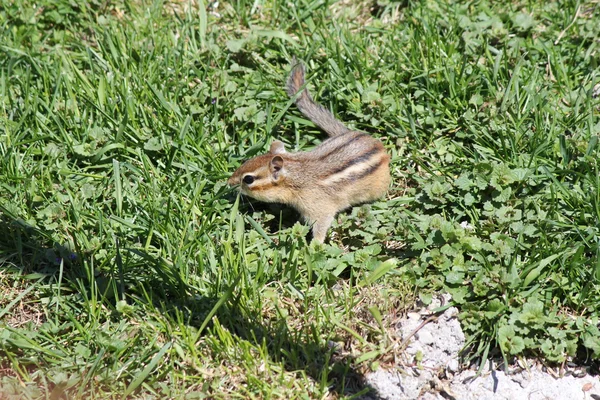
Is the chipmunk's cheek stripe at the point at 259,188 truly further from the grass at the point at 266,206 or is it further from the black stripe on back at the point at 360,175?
the black stripe on back at the point at 360,175

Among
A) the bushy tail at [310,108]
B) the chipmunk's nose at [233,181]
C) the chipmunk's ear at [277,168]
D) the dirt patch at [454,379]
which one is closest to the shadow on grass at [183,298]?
the dirt patch at [454,379]

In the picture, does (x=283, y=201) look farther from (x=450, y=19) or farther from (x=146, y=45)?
(x=450, y=19)

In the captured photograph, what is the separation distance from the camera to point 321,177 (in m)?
5.20

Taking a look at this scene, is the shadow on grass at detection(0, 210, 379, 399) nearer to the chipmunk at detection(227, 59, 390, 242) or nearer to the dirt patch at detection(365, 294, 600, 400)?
the dirt patch at detection(365, 294, 600, 400)

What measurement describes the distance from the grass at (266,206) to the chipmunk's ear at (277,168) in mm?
300

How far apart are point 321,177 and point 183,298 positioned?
1.32 meters

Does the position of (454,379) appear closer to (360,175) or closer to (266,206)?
(360,175)

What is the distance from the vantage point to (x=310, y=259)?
15.4ft

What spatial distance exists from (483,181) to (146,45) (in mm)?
2938

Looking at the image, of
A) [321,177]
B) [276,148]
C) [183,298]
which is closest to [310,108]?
[276,148]

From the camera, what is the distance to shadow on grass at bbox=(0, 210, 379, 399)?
14.1ft

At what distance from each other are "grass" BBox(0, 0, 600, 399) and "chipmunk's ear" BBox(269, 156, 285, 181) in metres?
0.30

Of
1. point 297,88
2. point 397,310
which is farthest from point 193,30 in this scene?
point 397,310

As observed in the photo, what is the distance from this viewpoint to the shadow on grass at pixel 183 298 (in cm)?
431
